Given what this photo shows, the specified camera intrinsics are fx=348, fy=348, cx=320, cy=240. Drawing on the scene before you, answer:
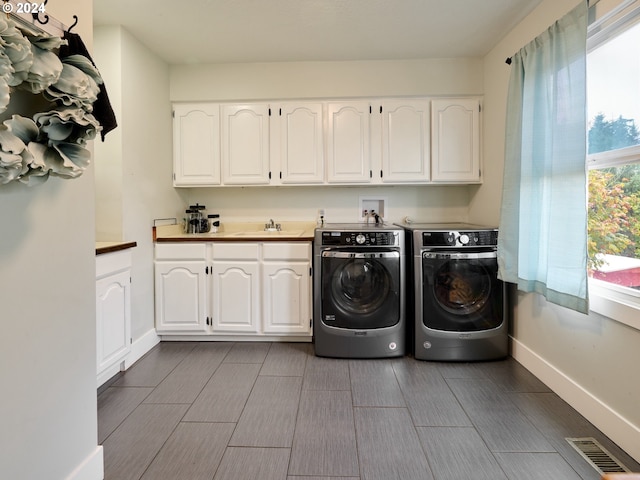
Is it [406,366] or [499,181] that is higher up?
[499,181]

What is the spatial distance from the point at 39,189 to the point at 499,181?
283 cm

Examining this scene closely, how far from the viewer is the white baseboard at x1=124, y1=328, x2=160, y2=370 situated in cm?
248

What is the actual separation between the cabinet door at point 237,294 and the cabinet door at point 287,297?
0.09m

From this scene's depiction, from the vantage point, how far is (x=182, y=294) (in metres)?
2.85

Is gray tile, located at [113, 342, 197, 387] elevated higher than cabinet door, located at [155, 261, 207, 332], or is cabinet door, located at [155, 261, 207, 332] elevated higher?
cabinet door, located at [155, 261, 207, 332]

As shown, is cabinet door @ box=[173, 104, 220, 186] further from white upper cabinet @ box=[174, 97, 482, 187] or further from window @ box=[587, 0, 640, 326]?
window @ box=[587, 0, 640, 326]

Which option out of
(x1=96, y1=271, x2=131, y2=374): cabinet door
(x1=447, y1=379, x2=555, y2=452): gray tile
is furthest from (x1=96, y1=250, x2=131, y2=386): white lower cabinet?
(x1=447, y1=379, x2=555, y2=452): gray tile

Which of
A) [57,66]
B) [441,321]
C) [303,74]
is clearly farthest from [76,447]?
[303,74]

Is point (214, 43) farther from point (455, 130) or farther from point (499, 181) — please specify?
point (499, 181)

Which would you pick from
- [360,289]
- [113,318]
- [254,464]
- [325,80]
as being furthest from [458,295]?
[113,318]

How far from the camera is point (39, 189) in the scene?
45.1 inches

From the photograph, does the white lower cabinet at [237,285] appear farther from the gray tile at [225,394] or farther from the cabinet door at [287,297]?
the gray tile at [225,394]

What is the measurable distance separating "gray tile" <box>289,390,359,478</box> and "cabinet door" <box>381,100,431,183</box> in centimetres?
190

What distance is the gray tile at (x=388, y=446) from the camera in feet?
4.74
